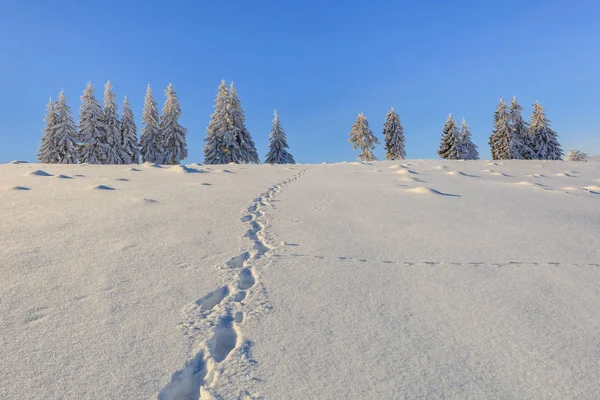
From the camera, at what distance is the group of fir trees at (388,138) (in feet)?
142

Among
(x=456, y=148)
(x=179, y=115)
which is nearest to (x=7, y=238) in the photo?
(x=179, y=115)

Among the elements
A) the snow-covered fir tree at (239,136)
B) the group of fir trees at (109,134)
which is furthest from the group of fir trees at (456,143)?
the group of fir trees at (109,134)

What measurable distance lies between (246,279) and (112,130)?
35262mm

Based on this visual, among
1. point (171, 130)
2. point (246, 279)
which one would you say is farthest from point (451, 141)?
point (246, 279)

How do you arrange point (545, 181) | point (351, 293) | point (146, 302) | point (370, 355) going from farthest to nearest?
point (545, 181) < point (351, 293) < point (146, 302) < point (370, 355)

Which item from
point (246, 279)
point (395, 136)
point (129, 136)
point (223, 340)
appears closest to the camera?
point (223, 340)

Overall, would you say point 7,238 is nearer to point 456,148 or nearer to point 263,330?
point 263,330

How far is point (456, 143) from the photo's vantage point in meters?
39.3

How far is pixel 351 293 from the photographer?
123 inches

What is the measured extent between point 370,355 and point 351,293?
0.82 meters

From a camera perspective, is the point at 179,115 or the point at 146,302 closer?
the point at 146,302

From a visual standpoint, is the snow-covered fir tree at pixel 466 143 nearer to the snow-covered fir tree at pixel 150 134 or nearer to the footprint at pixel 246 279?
the snow-covered fir tree at pixel 150 134

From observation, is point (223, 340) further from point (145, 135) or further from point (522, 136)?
point (522, 136)

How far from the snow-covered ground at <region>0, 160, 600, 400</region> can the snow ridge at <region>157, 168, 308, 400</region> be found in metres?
0.01
